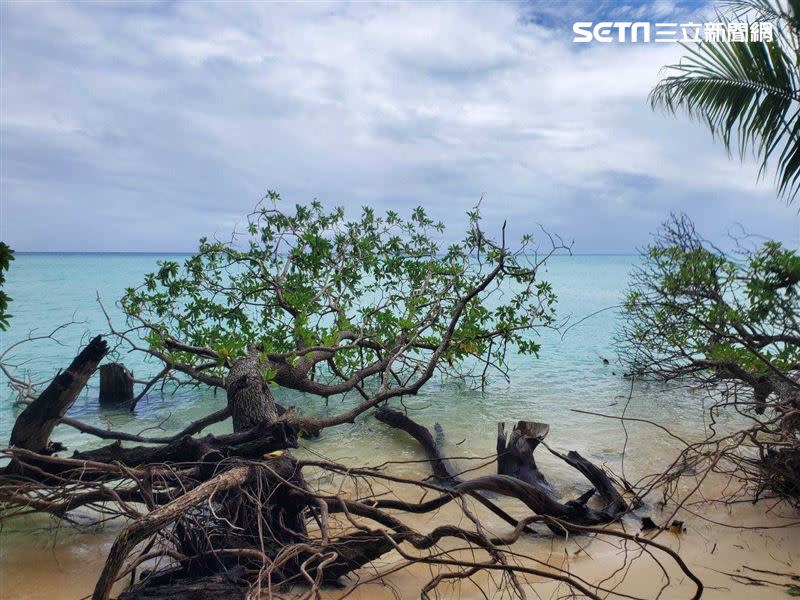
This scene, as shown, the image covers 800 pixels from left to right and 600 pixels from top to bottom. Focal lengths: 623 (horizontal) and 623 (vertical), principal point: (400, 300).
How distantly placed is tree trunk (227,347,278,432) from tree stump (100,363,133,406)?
21.1ft

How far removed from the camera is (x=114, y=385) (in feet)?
36.5

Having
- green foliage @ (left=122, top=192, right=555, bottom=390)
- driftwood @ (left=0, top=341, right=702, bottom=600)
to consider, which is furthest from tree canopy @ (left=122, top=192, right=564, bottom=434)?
driftwood @ (left=0, top=341, right=702, bottom=600)

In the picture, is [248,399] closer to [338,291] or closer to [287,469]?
[287,469]

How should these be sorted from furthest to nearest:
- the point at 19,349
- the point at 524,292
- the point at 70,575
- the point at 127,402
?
the point at 19,349 → the point at 127,402 → the point at 524,292 → the point at 70,575

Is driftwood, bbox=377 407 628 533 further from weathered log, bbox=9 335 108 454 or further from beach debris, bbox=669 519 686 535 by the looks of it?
weathered log, bbox=9 335 108 454

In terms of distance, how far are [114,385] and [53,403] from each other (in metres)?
6.76

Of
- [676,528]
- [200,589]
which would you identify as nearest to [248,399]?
[200,589]

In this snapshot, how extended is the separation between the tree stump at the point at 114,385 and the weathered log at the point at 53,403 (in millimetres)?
6542

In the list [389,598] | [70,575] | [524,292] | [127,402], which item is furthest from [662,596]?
[127,402]

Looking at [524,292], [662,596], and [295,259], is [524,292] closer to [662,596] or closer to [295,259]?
[295,259]

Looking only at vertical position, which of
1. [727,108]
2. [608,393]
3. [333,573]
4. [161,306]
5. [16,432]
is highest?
[727,108]

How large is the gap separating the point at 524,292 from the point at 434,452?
284 centimetres

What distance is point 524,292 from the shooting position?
8.81 metres

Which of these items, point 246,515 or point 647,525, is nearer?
point 246,515
